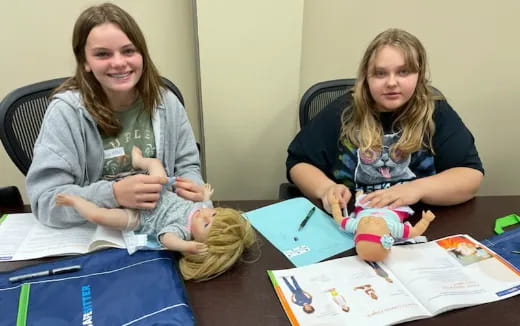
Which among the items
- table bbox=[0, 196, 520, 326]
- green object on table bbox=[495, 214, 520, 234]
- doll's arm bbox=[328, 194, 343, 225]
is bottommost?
table bbox=[0, 196, 520, 326]

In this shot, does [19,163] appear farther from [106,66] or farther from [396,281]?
[396,281]

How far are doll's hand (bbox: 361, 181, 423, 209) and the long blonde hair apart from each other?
0.16 meters

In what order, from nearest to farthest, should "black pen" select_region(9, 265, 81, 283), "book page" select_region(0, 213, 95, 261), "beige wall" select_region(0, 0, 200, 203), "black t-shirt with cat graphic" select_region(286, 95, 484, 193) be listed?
"black pen" select_region(9, 265, 81, 283) < "book page" select_region(0, 213, 95, 261) < "black t-shirt with cat graphic" select_region(286, 95, 484, 193) < "beige wall" select_region(0, 0, 200, 203)

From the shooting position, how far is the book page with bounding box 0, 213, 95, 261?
0.95m

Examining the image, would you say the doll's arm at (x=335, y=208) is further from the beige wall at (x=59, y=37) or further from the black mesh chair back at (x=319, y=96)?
the beige wall at (x=59, y=37)

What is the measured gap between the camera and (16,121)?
1243mm

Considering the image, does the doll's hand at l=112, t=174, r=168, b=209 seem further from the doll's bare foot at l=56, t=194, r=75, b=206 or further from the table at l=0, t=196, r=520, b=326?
the table at l=0, t=196, r=520, b=326

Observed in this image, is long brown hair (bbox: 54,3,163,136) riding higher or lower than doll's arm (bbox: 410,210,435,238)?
higher

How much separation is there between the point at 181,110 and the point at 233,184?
26.8 inches

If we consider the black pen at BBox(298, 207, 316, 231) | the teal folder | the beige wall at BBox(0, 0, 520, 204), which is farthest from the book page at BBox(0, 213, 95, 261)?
the beige wall at BBox(0, 0, 520, 204)

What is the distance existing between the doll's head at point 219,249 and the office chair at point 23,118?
0.71 m

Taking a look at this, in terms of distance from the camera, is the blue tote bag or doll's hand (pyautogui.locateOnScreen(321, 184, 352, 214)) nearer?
the blue tote bag

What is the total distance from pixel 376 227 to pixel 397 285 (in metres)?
0.14

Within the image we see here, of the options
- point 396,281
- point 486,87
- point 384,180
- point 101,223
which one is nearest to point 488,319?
point 396,281
